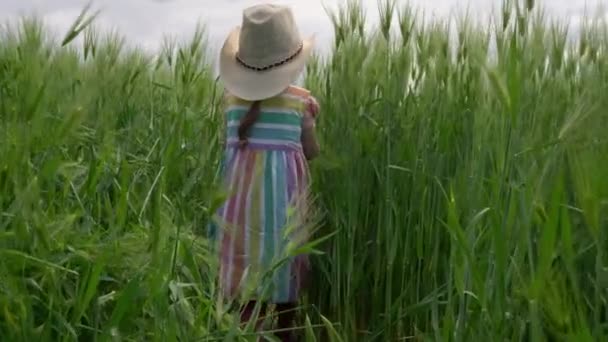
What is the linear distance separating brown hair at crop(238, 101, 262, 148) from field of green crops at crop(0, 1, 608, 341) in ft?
0.46

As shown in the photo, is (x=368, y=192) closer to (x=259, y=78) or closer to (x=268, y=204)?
(x=268, y=204)

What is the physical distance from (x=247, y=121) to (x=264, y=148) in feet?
0.23

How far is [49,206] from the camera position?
1.56m

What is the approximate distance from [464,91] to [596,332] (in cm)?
125

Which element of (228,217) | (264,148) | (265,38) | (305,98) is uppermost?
(265,38)

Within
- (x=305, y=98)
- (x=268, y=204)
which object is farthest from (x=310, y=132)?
(x=268, y=204)

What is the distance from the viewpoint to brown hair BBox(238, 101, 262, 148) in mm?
2311

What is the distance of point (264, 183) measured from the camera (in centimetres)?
233

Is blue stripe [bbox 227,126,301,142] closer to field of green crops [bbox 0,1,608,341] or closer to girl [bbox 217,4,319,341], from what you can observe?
girl [bbox 217,4,319,341]

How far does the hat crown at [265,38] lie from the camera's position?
92.7 inches

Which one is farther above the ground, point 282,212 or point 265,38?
point 265,38

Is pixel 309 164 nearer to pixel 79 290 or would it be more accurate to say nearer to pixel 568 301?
pixel 79 290

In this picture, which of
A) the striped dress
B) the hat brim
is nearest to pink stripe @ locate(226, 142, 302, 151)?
the striped dress

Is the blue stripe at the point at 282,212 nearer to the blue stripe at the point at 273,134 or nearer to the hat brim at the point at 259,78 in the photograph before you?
the blue stripe at the point at 273,134
